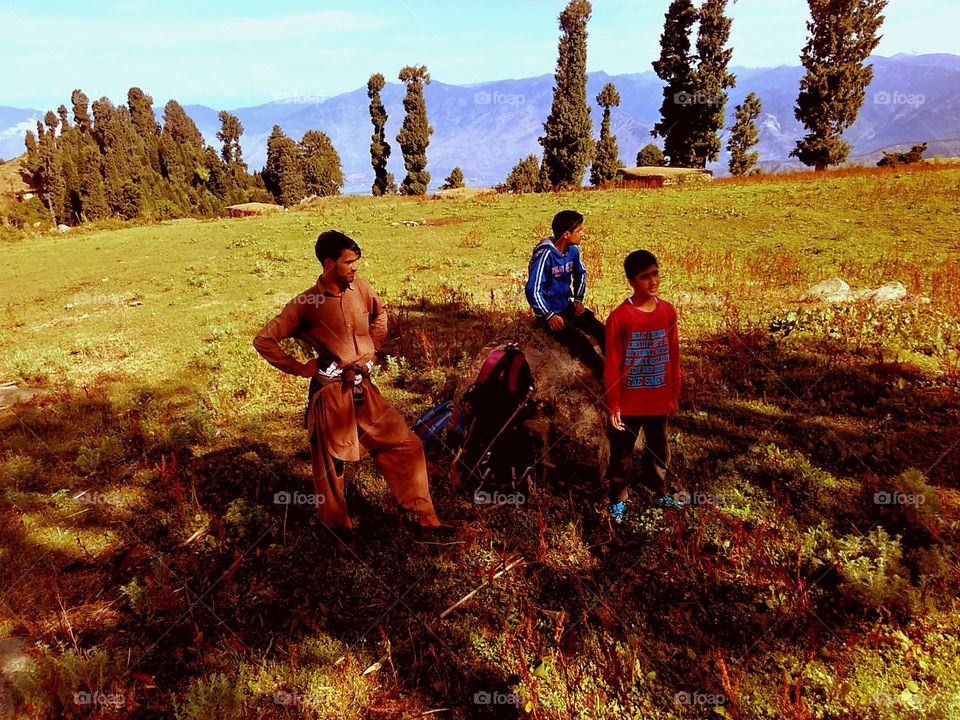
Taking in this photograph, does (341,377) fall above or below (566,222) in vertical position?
below

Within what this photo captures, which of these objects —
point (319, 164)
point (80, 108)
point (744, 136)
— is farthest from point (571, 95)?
point (80, 108)

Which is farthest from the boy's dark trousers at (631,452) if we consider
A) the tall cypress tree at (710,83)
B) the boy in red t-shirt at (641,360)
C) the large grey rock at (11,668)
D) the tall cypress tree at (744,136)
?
the tall cypress tree at (744,136)

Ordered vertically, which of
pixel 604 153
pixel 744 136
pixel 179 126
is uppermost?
pixel 179 126

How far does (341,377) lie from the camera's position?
400 cm

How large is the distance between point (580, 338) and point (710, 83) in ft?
130

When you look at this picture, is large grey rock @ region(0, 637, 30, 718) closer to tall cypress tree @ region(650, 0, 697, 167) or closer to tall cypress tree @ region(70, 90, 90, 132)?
tall cypress tree @ region(650, 0, 697, 167)

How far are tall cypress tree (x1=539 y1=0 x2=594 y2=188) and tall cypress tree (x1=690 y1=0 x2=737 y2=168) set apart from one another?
903 cm

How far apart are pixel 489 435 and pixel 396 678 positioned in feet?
7.36

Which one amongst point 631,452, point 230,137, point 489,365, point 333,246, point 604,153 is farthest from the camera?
point 230,137

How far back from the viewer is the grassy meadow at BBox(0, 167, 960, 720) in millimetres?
3244

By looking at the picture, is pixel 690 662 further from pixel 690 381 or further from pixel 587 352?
pixel 690 381

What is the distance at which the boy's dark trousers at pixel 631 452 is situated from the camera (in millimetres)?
4391

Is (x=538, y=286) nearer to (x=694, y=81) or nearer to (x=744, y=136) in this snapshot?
(x=694, y=81)

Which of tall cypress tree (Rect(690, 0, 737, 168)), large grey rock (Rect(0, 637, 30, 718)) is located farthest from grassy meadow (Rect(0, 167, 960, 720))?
tall cypress tree (Rect(690, 0, 737, 168))
